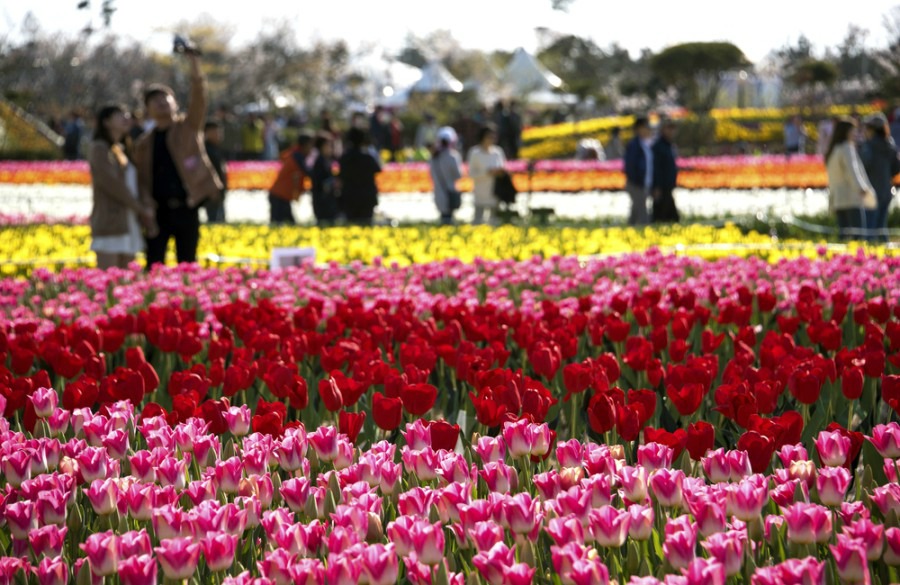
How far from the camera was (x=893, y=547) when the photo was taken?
2.52m

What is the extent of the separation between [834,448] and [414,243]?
9103 mm

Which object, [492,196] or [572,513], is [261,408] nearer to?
[572,513]

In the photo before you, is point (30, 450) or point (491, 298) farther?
point (491, 298)

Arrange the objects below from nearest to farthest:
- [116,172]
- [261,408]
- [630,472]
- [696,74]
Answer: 1. [630,472]
2. [261,408]
3. [116,172]
4. [696,74]

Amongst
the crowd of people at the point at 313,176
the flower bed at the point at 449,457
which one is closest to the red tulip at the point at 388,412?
the flower bed at the point at 449,457

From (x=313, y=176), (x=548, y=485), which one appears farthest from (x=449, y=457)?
(x=313, y=176)

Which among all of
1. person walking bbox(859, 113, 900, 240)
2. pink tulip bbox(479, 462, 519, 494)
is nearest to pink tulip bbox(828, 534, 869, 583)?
pink tulip bbox(479, 462, 519, 494)

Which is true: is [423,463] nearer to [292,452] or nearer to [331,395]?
[292,452]

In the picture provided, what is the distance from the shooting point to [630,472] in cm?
292

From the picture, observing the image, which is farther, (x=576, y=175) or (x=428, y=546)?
(x=576, y=175)

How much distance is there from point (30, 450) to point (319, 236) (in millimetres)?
10226

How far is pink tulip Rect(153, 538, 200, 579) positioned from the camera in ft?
8.00

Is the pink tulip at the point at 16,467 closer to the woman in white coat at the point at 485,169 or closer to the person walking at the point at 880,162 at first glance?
the person walking at the point at 880,162

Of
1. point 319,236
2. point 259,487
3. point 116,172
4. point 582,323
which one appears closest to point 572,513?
point 259,487
